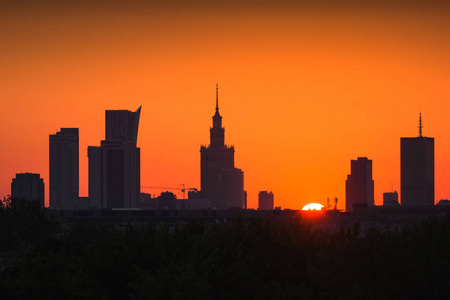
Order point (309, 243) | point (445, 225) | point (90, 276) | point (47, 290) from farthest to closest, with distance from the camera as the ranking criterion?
1. point (309, 243)
2. point (445, 225)
3. point (90, 276)
4. point (47, 290)

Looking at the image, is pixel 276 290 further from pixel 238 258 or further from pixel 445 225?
pixel 445 225

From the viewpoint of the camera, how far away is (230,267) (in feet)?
376

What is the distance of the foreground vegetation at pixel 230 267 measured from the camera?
99.2 metres

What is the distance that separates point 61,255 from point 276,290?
25363 mm

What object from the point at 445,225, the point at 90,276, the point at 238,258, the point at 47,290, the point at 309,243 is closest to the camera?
the point at 47,290

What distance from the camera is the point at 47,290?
325ft

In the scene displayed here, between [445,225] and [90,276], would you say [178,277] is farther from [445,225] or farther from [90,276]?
[445,225]

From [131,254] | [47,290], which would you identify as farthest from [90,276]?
[47,290]

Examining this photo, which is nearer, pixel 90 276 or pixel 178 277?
pixel 178 277

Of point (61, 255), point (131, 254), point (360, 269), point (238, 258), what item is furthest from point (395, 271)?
point (61, 255)

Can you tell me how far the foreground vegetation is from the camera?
99.2 m

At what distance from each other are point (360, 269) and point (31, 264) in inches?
1565

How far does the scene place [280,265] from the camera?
134500mm

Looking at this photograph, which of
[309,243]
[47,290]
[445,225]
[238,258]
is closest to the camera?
[47,290]
